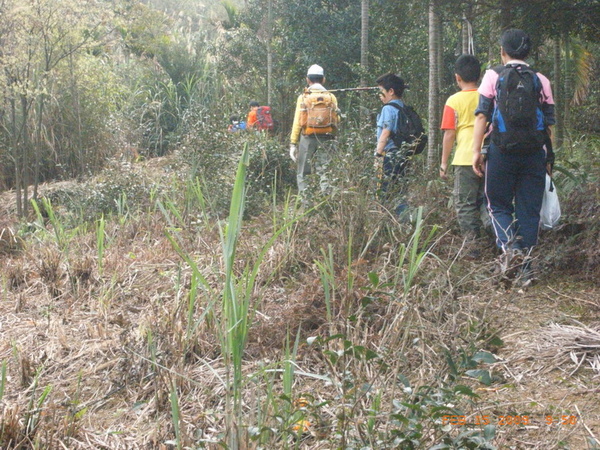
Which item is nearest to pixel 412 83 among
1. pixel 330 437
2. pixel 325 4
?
pixel 325 4

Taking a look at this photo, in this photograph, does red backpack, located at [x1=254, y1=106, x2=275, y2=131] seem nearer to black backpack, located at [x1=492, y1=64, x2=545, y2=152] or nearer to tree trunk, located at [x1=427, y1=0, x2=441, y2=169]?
tree trunk, located at [x1=427, y1=0, x2=441, y2=169]

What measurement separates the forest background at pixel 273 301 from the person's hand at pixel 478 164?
526mm

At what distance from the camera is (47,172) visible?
43.0ft

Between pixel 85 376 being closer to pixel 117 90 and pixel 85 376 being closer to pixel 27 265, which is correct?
pixel 27 265

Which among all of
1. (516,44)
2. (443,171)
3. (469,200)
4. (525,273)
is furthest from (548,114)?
(525,273)

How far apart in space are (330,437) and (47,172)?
11.4 meters

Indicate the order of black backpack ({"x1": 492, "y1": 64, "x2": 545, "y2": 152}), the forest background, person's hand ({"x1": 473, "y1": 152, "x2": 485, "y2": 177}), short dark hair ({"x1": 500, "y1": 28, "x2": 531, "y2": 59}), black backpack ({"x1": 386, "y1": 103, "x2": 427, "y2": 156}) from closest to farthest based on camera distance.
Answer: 1. the forest background
2. black backpack ({"x1": 492, "y1": 64, "x2": 545, "y2": 152})
3. short dark hair ({"x1": 500, "y1": 28, "x2": 531, "y2": 59})
4. person's hand ({"x1": 473, "y1": 152, "x2": 485, "y2": 177})
5. black backpack ({"x1": 386, "y1": 103, "x2": 427, "y2": 156})

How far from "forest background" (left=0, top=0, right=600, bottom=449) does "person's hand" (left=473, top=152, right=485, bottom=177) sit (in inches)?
20.7

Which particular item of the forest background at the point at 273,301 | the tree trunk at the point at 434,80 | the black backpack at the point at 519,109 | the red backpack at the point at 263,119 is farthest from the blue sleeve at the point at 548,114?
the red backpack at the point at 263,119

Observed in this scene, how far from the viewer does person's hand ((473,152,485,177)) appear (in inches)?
199

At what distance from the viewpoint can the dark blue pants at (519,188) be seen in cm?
480

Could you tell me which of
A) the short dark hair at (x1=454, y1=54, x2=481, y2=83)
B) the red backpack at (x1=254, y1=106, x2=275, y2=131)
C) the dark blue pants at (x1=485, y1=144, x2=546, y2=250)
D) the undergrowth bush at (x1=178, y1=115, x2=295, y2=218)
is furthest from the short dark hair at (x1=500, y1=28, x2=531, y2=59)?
the red backpack at (x1=254, y1=106, x2=275, y2=131)

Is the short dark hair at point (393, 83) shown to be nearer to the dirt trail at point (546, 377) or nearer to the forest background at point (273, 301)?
the forest background at point (273, 301)

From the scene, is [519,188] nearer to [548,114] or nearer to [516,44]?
[548,114]
